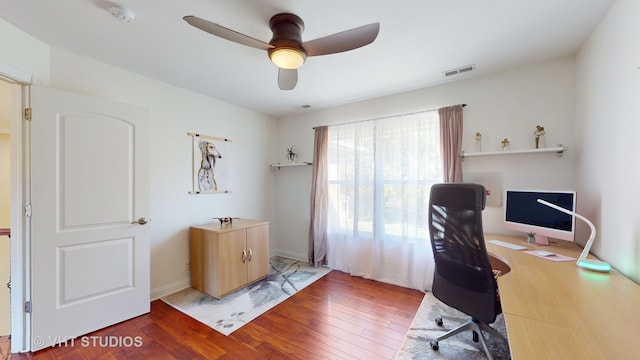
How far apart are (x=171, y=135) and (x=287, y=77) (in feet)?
5.49

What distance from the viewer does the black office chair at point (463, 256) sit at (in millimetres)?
1504

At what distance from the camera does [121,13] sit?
1587 mm

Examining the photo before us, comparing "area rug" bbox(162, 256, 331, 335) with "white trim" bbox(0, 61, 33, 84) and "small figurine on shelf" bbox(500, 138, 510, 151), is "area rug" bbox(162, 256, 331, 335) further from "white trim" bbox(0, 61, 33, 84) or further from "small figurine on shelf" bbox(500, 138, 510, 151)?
"small figurine on shelf" bbox(500, 138, 510, 151)

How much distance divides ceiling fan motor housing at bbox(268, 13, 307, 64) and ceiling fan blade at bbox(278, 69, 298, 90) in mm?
335

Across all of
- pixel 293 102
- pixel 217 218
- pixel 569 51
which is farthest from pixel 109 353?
pixel 569 51

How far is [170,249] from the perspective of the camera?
9.20 ft

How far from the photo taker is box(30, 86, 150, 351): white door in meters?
1.86

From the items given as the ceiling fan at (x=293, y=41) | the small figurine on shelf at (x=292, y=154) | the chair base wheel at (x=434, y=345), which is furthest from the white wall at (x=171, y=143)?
the chair base wheel at (x=434, y=345)

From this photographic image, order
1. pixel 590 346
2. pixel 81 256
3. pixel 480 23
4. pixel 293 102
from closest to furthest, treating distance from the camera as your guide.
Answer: pixel 590 346
pixel 480 23
pixel 81 256
pixel 293 102

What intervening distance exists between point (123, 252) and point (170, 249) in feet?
1.92

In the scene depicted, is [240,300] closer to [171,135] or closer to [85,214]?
[85,214]

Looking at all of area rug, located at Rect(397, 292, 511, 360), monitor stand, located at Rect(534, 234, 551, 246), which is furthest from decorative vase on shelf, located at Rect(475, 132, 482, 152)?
area rug, located at Rect(397, 292, 511, 360)

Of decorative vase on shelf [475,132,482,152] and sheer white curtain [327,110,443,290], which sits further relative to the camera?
sheer white curtain [327,110,443,290]

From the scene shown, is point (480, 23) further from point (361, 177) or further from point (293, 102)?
point (293, 102)
